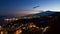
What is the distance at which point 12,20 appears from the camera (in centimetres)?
806

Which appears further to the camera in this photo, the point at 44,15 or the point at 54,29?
the point at 44,15

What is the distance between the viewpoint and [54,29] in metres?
3.53

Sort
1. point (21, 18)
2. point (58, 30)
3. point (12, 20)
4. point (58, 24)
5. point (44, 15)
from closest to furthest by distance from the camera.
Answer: point (58, 30) < point (58, 24) < point (44, 15) < point (21, 18) < point (12, 20)

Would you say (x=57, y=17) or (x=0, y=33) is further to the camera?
(x=0, y=33)

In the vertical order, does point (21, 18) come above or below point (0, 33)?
above

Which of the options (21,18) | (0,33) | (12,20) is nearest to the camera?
(0,33)

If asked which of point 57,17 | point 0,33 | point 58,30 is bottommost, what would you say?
point 0,33

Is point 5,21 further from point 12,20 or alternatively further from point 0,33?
point 0,33

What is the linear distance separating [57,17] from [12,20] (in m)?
4.89

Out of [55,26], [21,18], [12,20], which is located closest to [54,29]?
[55,26]

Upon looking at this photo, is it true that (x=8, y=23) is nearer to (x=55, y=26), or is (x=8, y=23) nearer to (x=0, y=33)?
(x=0, y=33)

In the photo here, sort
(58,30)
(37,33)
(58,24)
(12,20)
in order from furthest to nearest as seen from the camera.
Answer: (12,20) → (37,33) → (58,24) → (58,30)

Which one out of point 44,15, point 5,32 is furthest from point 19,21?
point 44,15

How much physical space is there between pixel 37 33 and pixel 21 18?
3300 mm
